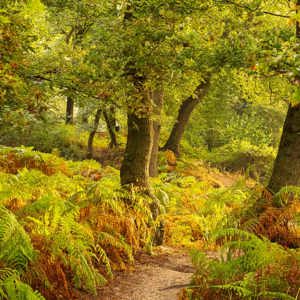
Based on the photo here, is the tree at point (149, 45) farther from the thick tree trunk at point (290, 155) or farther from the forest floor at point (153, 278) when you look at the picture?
the thick tree trunk at point (290, 155)

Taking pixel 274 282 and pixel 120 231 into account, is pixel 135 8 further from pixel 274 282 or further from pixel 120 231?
pixel 274 282

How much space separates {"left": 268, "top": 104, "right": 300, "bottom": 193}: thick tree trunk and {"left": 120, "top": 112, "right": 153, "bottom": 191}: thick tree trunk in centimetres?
247

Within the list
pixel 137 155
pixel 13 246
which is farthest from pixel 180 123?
pixel 13 246

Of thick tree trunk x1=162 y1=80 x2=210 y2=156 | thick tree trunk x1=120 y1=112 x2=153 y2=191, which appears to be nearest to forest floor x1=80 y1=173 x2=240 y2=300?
thick tree trunk x1=120 y1=112 x2=153 y2=191

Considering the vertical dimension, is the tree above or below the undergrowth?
above

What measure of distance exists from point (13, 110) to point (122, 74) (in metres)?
1.83

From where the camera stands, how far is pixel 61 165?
12.5 m

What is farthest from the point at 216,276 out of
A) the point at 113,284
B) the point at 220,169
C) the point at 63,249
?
the point at 220,169

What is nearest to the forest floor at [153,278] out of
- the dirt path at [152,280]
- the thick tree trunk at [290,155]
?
the dirt path at [152,280]

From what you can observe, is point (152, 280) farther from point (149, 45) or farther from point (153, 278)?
point (149, 45)

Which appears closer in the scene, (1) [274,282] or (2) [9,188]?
(1) [274,282]

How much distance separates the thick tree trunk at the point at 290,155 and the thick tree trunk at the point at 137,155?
2.47 meters

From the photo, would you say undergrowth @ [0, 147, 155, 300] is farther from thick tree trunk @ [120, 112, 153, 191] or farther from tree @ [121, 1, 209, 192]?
tree @ [121, 1, 209, 192]

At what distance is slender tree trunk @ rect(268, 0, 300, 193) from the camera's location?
8.35m
